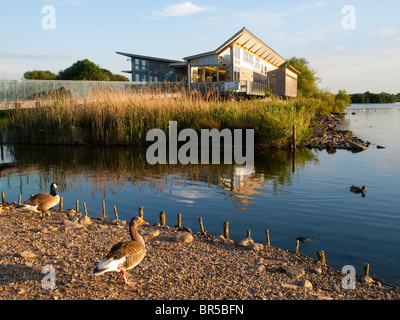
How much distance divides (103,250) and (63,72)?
6061 cm

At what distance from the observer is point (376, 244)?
8.76 metres

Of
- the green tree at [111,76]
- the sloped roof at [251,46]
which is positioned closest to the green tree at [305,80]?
the sloped roof at [251,46]

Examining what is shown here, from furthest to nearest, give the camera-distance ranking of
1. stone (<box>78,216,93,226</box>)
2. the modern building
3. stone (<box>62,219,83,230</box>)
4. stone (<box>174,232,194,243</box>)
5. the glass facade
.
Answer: the glass facade, the modern building, stone (<box>78,216,93,226</box>), stone (<box>62,219,83,230</box>), stone (<box>174,232,194,243</box>)

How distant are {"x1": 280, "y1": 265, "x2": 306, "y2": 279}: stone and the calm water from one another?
141 centimetres

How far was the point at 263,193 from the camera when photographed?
543 inches

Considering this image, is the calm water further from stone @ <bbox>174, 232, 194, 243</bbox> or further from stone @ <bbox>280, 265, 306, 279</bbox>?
stone @ <bbox>174, 232, 194, 243</bbox>

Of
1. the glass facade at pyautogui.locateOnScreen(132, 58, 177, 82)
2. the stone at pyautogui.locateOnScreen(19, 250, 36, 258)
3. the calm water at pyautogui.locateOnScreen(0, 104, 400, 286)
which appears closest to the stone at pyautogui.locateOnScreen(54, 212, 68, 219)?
the calm water at pyautogui.locateOnScreen(0, 104, 400, 286)

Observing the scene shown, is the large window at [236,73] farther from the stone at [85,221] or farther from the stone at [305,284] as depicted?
the stone at [305,284]

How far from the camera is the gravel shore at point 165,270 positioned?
5656 millimetres

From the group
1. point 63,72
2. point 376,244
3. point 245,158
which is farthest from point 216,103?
point 63,72

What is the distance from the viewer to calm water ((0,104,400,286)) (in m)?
9.14

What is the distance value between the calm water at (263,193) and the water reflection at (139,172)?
4 cm

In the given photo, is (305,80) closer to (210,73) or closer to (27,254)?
(210,73)

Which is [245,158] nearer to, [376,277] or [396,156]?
[396,156]
